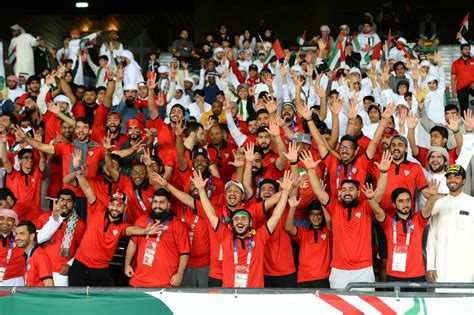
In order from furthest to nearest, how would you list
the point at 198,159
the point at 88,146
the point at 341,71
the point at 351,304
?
the point at 341,71 < the point at 88,146 < the point at 198,159 < the point at 351,304

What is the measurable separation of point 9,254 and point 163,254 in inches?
74.4

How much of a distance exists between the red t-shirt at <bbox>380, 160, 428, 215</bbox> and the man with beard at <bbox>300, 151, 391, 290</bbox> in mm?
516

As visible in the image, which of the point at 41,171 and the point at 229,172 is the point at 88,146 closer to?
the point at 41,171

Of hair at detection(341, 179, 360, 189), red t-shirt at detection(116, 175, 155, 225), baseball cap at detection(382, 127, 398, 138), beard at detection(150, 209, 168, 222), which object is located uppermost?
baseball cap at detection(382, 127, 398, 138)

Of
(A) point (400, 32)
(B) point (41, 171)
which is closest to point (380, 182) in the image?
(B) point (41, 171)

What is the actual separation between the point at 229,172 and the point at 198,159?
45.1 inches

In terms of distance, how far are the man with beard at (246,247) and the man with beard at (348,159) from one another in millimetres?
1202

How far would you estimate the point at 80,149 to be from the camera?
37.4 ft

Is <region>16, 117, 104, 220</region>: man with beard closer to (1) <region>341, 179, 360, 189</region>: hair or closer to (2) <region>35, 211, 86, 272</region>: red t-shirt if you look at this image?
(2) <region>35, 211, 86, 272</region>: red t-shirt

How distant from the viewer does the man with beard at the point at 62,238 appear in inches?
390

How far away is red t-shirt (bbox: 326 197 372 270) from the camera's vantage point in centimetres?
927

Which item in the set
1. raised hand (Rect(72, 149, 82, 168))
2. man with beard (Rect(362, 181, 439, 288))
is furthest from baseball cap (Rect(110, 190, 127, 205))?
man with beard (Rect(362, 181, 439, 288))

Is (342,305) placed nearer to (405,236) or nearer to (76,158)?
(405,236)

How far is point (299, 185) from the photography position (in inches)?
373
